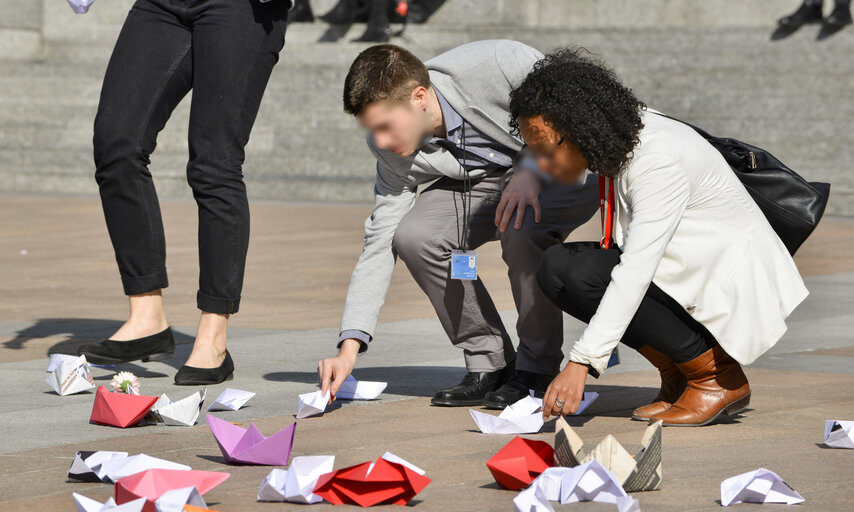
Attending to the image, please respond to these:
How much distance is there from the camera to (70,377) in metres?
4.30

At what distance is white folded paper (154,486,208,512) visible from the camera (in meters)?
A: 2.70

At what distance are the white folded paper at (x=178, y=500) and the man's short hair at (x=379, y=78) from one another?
1423 mm

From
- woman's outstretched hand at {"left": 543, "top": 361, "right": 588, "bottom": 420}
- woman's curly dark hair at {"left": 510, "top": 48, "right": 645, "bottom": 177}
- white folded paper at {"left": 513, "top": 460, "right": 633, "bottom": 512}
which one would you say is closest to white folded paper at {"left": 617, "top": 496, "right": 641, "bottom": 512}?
white folded paper at {"left": 513, "top": 460, "right": 633, "bottom": 512}

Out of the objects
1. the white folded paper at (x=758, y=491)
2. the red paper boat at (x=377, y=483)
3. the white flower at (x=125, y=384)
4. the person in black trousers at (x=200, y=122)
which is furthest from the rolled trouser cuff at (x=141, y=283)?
the white folded paper at (x=758, y=491)

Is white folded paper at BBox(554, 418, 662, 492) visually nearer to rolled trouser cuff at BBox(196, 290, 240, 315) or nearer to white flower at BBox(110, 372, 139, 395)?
white flower at BBox(110, 372, 139, 395)

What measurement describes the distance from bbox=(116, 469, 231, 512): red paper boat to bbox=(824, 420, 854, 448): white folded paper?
1.53 m

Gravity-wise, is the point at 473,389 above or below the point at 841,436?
below

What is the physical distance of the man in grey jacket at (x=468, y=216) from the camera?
412 cm

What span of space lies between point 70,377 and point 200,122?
0.90m

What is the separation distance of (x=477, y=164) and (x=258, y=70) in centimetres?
82

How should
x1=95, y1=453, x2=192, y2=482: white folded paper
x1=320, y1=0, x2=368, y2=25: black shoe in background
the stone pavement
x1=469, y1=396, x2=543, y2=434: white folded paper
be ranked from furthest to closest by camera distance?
x1=320, y1=0, x2=368, y2=25: black shoe in background < x1=469, y1=396, x2=543, y2=434: white folded paper < the stone pavement < x1=95, y1=453, x2=192, y2=482: white folded paper

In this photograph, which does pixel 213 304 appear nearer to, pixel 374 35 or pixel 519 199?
pixel 519 199

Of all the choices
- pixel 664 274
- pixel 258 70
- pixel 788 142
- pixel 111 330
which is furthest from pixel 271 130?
pixel 664 274

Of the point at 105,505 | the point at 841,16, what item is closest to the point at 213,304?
the point at 105,505
